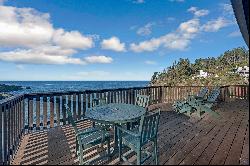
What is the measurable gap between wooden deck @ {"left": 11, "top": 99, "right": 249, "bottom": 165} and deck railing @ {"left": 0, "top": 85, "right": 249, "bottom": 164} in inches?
10.0

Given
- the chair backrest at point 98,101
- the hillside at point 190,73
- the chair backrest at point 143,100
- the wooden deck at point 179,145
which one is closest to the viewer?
the wooden deck at point 179,145

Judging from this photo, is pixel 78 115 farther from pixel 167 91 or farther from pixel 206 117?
pixel 167 91

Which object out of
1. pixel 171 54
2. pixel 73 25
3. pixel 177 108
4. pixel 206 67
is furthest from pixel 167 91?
pixel 171 54

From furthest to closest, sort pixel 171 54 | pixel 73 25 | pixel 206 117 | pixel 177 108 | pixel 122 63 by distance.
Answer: pixel 122 63 < pixel 171 54 < pixel 73 25 < pixel 177 108 < pixel 206 117

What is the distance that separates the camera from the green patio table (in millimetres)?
3277

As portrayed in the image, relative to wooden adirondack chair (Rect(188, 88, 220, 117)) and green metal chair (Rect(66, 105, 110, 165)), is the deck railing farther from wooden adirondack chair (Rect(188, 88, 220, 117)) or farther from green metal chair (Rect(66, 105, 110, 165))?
wooden adirondack chair (Rect(188, 88, 220, 117))

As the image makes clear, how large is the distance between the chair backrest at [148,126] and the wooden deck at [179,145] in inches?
20.0

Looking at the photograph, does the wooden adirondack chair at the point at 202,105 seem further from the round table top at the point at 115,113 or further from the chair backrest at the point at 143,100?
the round table top at the point at 115,113

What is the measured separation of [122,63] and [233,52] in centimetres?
3246

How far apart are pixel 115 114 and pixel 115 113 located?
0.07 meters

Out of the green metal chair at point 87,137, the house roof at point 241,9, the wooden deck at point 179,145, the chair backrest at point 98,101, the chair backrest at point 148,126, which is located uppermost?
the house roof at point 241,9

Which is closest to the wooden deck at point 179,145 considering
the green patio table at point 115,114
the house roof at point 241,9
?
the green patio table at point 115,114

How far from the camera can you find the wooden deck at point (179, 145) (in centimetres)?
338

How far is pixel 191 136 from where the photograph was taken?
15.3 ft
